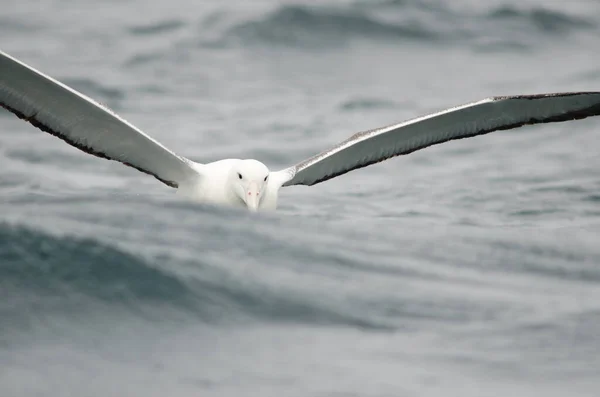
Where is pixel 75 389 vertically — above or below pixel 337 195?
below

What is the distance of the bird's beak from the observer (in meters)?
9.62

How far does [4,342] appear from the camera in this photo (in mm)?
7020

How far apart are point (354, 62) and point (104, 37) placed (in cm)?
446

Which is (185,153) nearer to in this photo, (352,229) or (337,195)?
(337,195)

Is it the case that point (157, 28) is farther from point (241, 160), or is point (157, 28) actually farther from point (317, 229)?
point (317, 229)

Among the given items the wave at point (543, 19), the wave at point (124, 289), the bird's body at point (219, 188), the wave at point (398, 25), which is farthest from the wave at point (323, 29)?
the wave at point (124, 289)

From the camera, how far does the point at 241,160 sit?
10266mm

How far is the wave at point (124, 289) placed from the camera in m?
7.67

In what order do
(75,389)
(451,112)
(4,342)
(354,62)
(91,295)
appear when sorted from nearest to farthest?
1. (75,389)
2. (4,342)
3. (91,295)
4. (451,112)
5. (354,62)

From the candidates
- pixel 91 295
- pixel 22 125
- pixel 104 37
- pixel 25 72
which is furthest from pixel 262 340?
pixel 104 37

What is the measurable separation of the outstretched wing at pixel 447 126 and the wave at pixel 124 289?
A: 7.77 ft

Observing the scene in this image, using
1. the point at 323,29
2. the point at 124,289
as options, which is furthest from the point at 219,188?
the point at 323,29

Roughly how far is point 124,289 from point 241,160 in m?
2.62

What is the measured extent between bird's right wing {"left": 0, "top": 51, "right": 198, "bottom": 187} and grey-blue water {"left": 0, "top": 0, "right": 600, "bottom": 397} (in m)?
0.35
